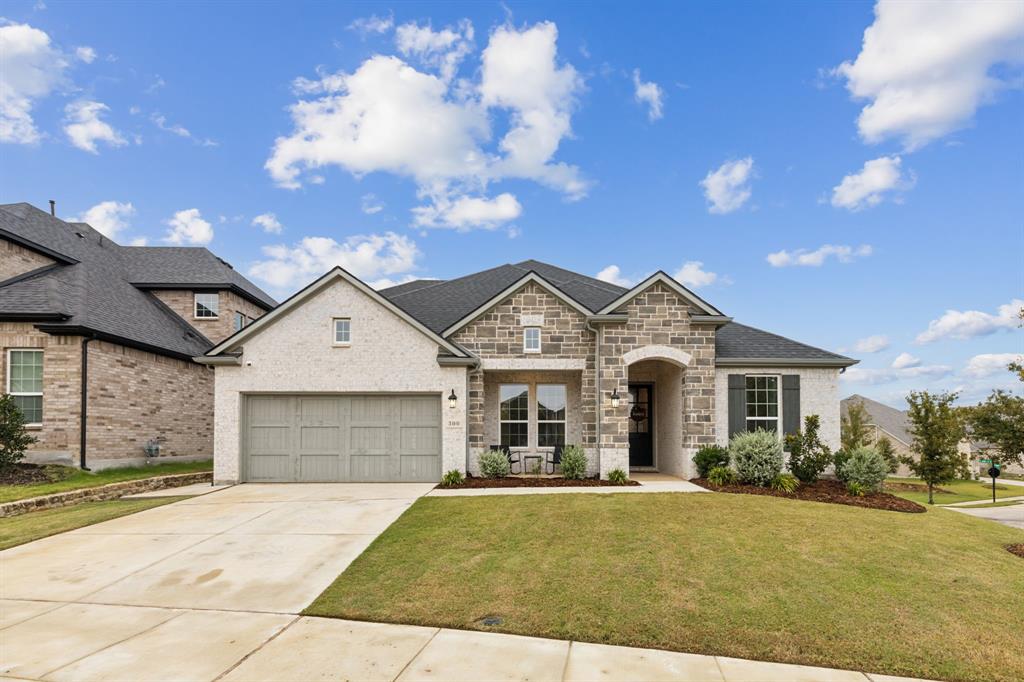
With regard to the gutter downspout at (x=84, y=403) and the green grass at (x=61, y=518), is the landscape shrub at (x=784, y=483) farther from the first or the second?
the gutter downspout at (x=84, y=403)

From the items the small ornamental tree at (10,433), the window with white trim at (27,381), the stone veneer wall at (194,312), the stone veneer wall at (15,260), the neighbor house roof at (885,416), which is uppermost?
the stone veneer wall at (15,260)

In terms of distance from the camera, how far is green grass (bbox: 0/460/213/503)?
12.4m

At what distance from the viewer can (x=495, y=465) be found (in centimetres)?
1426

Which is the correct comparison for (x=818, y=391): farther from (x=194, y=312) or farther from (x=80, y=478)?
(x=194, y=312)

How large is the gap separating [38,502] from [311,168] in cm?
1371

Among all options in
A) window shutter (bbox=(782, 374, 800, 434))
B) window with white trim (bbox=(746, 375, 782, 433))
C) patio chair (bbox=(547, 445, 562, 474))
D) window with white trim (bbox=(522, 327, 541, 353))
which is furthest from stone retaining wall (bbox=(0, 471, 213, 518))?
window shutter (bbox=(782, 374, 800, 434))

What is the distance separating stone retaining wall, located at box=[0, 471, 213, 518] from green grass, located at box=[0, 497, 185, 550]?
0.26m

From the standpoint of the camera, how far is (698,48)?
16.0 metres

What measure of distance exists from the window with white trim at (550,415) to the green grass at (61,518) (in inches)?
367

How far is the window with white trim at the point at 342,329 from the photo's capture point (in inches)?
573

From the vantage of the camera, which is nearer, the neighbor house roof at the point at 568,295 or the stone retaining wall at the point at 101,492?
the stone retaining wall at the point at 101,492

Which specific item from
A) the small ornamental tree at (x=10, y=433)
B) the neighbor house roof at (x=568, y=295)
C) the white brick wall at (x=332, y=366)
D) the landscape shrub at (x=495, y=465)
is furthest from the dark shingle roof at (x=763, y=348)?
the small ornamental tree at (x=10, y=433)

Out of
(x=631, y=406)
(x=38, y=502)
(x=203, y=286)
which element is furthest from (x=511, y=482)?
(x=203, y=286)

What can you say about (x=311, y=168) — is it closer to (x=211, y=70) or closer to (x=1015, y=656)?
(x=211, y=70)
